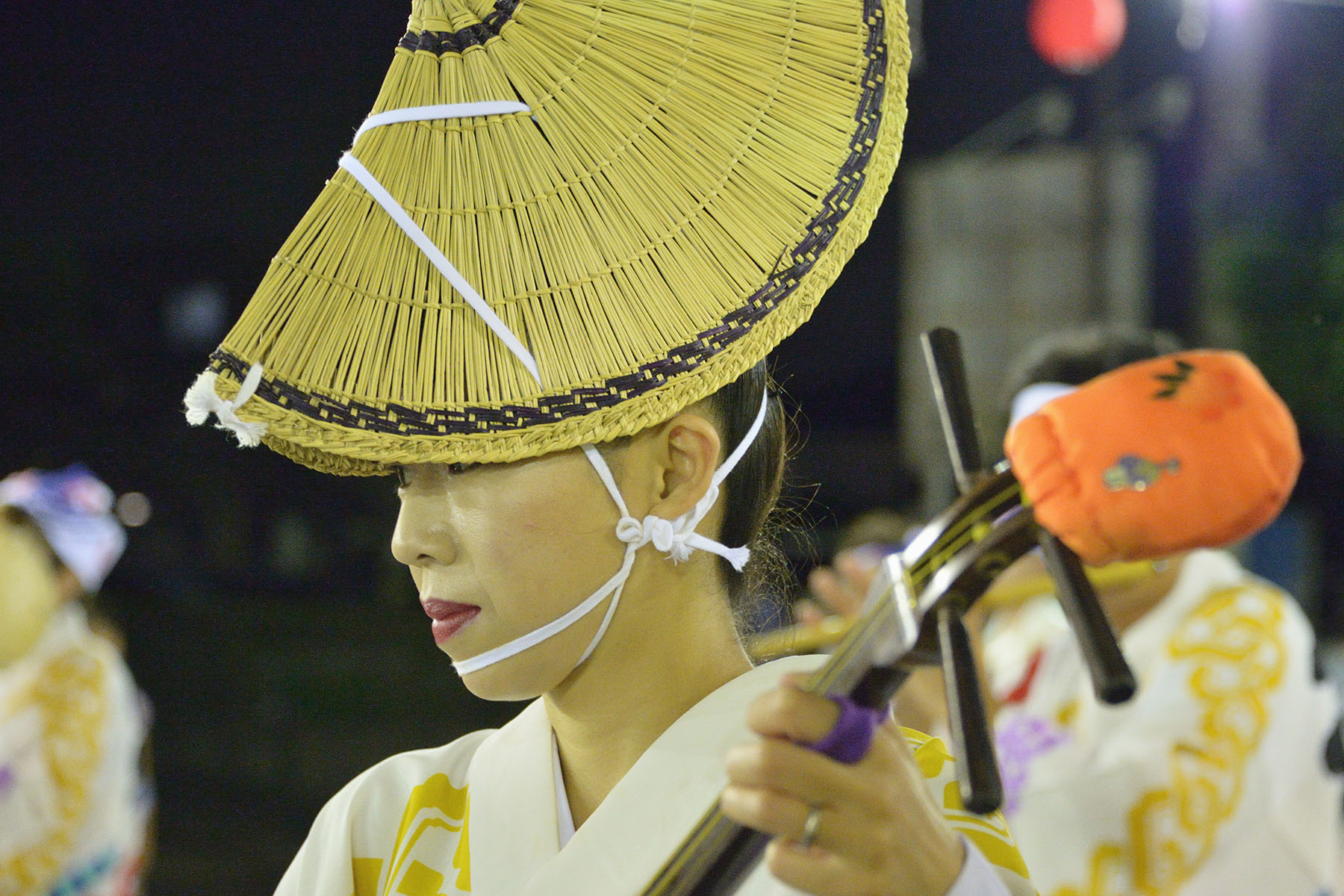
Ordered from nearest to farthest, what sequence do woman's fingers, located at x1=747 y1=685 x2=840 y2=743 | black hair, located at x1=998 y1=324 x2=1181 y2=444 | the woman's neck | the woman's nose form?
1. woman's fingers, located at x1=747 y1=685 x2=840 y2=743
2. the woman's nose
3. the woman's neck
4. black hair, located at x1=998 y1=324 x2=1181 y2=444

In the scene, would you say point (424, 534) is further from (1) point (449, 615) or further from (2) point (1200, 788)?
(2) point (1200, 788)

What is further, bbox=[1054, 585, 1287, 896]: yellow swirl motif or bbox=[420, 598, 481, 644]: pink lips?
bbox=[1054, 585, 1287, 896]: yellow swirl motif

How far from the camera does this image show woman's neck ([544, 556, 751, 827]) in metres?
1.47

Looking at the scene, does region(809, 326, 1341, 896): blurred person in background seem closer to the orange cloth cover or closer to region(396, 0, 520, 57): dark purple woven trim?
region(396, 0, 520, 57): dark purple woven trim

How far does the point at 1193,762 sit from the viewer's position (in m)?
2.89

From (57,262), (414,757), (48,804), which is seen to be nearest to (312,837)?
(414,757)

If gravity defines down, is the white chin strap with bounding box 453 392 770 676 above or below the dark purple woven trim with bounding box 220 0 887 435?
below

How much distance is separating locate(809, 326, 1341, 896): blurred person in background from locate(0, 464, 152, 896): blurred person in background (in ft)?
8.76

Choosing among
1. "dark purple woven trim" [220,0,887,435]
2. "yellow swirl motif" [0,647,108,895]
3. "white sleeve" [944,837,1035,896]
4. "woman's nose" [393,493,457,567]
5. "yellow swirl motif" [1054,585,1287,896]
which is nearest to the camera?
"white sleeve" [944,837,1035,896]

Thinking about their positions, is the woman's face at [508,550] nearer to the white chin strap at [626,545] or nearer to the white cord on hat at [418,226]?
the white chin strap at [626,545]

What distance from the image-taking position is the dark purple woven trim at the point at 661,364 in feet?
4.11

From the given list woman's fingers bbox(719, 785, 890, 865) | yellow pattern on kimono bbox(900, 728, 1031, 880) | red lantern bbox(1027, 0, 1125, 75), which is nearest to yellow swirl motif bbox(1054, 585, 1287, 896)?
yellow pattern on kimono bbox(900, 728, 1031, 880)

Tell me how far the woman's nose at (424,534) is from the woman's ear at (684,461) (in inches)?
9.2

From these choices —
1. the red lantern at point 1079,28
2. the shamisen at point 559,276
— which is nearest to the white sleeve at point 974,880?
the shamisen at point 559,276
